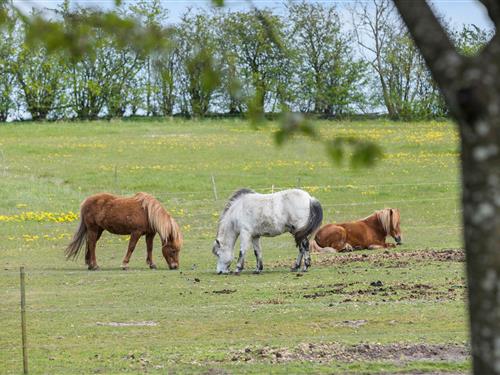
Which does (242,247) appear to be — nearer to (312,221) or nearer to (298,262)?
(298,262)

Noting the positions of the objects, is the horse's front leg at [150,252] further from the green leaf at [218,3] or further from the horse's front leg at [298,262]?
the green leaf at [218,3]

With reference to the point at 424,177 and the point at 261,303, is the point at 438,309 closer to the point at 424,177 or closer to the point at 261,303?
the point at 261,303

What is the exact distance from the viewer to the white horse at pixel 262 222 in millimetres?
19250

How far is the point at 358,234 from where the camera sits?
2291 centimetres

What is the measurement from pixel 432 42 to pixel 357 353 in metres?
7.40

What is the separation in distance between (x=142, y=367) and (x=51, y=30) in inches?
272

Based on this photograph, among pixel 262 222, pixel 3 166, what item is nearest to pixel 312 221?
pixel 262 222

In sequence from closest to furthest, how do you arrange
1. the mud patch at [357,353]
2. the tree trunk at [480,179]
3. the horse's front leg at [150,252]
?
the tree trunk at [480,179], the mud patch at [357,353], the horse's front leg at [150,252]

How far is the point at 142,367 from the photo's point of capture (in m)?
10.8

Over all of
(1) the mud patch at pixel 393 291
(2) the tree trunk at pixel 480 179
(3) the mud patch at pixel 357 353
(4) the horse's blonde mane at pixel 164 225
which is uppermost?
(2) the tree trunk at pixel 480 179

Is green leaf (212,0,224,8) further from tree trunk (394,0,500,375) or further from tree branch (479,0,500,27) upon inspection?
tree branch (479,0,500,27)

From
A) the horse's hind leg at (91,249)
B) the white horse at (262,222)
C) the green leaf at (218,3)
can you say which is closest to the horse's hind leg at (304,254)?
the white horse at (262,222)

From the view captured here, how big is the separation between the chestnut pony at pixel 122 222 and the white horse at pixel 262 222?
1.40m

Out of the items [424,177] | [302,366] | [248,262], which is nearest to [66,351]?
[302,366]
